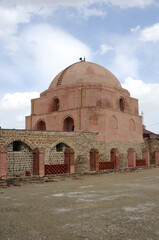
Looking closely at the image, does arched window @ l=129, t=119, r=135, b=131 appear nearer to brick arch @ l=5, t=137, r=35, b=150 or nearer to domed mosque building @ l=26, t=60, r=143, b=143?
domed mosque building @ l=26, t=60, r=143, b=143

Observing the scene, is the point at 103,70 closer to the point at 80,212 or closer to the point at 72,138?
the point at 72,138

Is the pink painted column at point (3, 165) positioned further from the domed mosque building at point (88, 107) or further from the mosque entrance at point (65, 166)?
the domed mosque building at point (88, 107)

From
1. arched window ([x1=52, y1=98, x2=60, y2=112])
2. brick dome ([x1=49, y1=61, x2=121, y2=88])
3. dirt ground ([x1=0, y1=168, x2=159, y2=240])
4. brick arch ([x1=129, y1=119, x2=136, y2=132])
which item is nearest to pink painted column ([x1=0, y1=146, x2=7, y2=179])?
dirt ground ([x1=0, y1=168, x2=159, y2=240])

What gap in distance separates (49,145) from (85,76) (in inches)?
353

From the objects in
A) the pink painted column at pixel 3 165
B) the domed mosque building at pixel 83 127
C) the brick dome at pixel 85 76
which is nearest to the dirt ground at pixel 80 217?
the pink painted column at pixel 3 165

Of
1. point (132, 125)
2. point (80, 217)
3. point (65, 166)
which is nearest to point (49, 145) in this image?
point (65, 166)

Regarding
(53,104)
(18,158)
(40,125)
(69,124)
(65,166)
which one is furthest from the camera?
(40,125)

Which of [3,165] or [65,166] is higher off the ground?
[3,165]

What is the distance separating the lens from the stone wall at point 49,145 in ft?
45.9

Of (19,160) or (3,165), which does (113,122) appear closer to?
(19,160)

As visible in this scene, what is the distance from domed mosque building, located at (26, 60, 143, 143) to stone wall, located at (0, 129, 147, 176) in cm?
126

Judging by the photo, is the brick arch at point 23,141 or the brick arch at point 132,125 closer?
the brick arch at point 23,141

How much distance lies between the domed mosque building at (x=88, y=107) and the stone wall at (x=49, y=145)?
4.12ft

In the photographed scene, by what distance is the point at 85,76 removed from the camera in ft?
73.4
